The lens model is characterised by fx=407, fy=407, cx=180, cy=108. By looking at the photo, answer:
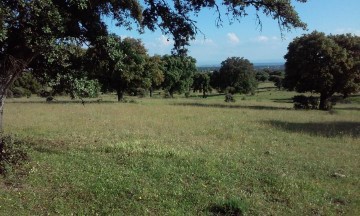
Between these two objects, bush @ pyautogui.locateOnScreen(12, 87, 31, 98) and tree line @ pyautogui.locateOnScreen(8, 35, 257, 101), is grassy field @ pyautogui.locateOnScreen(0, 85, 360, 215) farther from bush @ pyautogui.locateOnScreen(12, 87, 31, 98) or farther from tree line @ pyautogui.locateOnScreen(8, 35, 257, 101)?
bush @ pyautogui.locateOnScreen(12, 87, 31, 98)

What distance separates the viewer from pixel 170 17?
11.4 metres

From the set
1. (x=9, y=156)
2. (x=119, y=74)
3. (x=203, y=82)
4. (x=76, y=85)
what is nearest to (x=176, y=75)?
(x=203, y=82)

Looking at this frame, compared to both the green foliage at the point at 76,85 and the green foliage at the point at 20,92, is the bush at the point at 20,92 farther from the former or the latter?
the green foliage at the point at 76,85

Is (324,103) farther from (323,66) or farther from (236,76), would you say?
(236,76)

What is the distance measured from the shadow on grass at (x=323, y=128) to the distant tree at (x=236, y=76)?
59.4 metres

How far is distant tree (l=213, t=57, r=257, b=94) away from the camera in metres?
85.1

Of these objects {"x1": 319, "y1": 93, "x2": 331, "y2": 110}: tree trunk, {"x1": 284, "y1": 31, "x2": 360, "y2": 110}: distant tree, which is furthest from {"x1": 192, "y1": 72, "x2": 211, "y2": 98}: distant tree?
{"x1": 284, "y1": 31, "x2": 360, "y2": 110}: distant tree

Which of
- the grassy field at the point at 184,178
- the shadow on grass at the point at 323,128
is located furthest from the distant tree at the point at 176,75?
the grassy field at the point at 184,178

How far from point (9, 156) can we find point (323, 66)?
36.0 m

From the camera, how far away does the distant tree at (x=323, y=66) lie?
4012 cm

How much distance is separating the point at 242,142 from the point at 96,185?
360 inches

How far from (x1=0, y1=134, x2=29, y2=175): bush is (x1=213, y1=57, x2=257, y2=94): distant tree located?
251ft

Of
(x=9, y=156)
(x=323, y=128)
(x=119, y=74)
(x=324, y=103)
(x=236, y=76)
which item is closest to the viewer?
(x=9, y=156)

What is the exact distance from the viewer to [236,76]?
8675 centimetres
